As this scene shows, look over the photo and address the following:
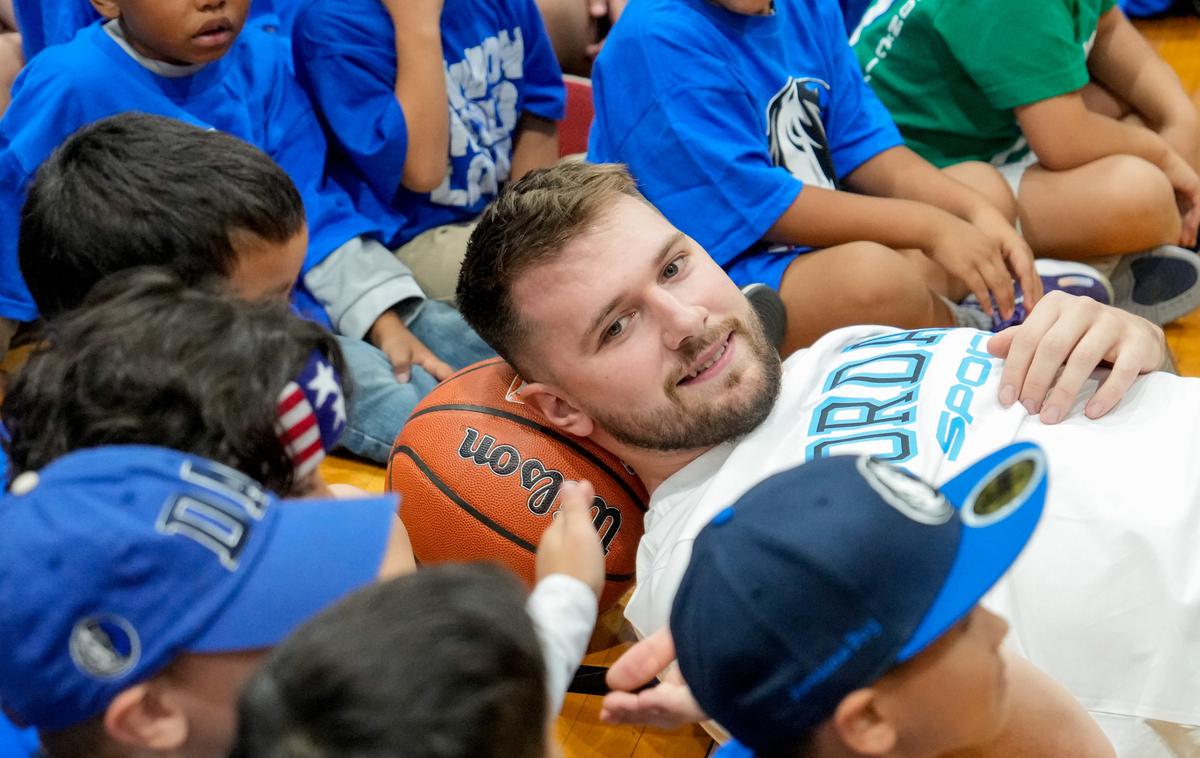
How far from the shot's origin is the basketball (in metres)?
1.58

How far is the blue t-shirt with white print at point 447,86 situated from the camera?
7.84 feet

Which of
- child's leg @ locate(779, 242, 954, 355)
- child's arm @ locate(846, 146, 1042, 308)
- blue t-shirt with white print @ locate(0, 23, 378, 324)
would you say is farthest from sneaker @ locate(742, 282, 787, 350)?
blue t-shirt with white print @ locate(0, 23, 378, 324)

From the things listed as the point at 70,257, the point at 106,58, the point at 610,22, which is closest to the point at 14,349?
the point at 106,58

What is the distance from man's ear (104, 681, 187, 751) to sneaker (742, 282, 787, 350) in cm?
129

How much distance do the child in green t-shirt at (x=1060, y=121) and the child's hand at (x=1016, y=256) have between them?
343mm

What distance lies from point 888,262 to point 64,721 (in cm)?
162

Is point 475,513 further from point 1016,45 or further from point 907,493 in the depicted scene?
point 1016,45

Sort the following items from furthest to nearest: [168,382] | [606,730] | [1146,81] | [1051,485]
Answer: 1. [1146,81]
2. [606,730]
3. [1051,485]
4. [168,382]

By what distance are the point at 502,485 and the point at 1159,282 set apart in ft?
5.14

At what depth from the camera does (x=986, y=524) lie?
0.87 metres

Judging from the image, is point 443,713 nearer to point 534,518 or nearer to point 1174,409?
point 534,518

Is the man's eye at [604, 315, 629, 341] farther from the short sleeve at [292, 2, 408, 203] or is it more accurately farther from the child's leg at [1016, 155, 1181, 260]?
the child's leg at [1016, 155, 1181, 260]

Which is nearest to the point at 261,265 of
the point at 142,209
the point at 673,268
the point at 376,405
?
the point at 142,209

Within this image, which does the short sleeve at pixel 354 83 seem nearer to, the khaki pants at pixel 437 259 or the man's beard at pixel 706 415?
the khaki pants at pixel 437 259
